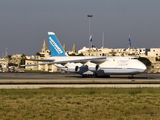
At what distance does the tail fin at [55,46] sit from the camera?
58.2 meters

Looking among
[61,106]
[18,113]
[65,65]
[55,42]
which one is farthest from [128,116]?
[55,42]

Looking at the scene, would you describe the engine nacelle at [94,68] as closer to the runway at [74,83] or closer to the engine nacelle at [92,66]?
the engine nacelle at [92,66]

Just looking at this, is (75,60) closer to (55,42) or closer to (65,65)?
(65,65)

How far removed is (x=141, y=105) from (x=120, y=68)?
2858 centimetres

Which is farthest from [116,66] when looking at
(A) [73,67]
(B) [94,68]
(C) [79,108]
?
(C) [79,108]

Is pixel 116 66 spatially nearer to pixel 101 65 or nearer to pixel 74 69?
pixel 101 65

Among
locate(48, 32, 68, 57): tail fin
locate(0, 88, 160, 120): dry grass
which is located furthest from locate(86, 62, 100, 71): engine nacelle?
locate(0, 88, 160, 120): dry grass

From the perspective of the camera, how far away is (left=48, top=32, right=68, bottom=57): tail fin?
191 ft

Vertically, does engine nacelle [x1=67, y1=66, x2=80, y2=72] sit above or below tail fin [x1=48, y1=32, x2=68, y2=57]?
below

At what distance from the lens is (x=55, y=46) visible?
58.6 metres

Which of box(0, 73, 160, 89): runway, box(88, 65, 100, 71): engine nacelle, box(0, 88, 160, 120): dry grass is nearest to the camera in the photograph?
box(0, 88, 160, 120): dry grass

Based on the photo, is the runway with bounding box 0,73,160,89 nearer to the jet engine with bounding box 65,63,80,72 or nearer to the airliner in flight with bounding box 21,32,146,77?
the airliner in flight with bounding box 21,32,146,77

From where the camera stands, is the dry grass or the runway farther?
the runway

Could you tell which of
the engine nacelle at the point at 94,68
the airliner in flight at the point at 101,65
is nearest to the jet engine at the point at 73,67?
the airliner in flight at the point at 101,65
